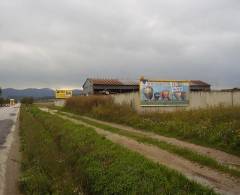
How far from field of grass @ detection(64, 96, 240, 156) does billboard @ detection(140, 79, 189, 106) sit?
4.73 ft

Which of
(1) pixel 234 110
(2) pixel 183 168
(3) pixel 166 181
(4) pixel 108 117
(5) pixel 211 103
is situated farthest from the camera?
(4) pixel 108 117

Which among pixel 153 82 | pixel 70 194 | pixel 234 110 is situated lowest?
pixel 70 194

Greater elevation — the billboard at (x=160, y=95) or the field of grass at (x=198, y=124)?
the billboard at (x=160, y=95)

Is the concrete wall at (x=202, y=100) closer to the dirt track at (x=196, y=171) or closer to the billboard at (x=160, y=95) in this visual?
the billboard at (x=160, y=95)

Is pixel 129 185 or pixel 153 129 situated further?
pixel 153 129

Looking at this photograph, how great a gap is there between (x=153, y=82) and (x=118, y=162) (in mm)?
14617

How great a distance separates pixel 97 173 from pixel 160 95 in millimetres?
15035

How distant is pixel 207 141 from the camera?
12312 mm

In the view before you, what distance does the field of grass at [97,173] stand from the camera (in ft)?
24.5

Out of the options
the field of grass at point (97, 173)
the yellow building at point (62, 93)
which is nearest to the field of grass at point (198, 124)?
the field of grass at point (97, 173)

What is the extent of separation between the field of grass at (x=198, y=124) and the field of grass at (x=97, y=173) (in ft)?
10.9

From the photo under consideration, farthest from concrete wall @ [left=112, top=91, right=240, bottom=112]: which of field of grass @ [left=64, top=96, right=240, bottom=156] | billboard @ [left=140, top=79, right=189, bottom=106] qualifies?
field of grass @ [left=64, top=96, right=240, bottom=156]

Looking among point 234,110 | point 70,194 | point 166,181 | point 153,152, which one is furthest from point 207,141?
point 70,194

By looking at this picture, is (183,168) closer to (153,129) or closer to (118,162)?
(118,162)
